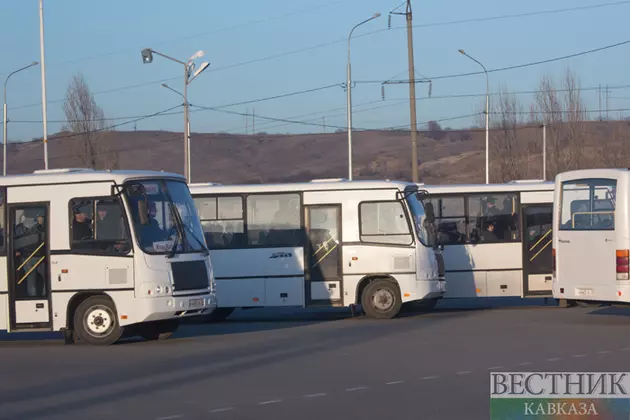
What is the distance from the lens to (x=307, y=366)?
588 inches

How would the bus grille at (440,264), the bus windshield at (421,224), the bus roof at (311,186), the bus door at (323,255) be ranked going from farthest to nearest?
the bus roof at (311,186) < the bus door at (323,255) < the bus grille at (440,264) < the bus windshield at (421,224)

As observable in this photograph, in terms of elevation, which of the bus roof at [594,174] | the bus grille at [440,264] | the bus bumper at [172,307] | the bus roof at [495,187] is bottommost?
the bus bumper at [172,307]

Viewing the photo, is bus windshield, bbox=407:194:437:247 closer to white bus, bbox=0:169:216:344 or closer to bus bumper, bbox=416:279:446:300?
bus bumper, bbox=416:279:446:300

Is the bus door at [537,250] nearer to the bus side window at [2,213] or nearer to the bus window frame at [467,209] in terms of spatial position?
the bus window frame at [467,209]

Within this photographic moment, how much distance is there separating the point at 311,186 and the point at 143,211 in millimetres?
6792

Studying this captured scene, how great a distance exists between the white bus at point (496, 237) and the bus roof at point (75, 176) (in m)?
8.58

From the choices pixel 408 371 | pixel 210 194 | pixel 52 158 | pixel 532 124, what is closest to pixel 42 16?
pixel 210 194

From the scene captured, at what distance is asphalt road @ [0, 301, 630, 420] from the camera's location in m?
11.4

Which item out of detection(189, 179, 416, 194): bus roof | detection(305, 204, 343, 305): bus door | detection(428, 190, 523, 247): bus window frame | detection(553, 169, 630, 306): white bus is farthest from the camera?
detection(428, 190, 523, 247): bus window frame

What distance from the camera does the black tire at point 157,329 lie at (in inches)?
772

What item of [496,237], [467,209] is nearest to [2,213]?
[467,209]

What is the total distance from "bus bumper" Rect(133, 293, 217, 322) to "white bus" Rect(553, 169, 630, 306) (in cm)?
723

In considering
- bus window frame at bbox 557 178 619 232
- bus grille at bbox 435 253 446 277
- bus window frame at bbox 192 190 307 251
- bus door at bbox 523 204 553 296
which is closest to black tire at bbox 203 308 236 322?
bus window frame at bbox 192 190 307 251

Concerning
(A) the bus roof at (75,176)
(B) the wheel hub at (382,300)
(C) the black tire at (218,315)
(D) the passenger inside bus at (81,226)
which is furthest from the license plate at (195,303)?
(C) the black tire at (218,315)
